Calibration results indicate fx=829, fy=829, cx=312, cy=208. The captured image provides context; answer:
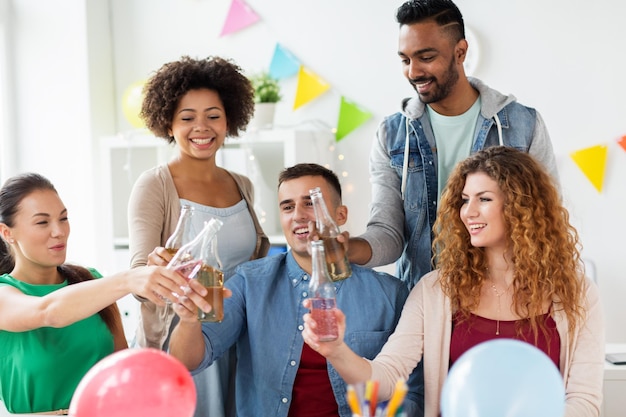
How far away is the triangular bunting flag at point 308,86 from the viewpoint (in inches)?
147

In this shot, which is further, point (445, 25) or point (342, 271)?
point (445, 25)

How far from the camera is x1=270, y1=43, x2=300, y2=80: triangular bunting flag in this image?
3770mm

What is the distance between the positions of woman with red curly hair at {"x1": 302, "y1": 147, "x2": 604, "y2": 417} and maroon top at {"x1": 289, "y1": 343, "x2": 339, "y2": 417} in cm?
18

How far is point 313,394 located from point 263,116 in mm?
1774

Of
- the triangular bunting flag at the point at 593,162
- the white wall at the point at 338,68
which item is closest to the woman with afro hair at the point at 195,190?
the white wall at the point at 338,68

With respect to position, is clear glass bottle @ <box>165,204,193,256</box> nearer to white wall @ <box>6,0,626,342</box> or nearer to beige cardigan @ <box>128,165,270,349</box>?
beige cardigan @ <box>128,165,270,349</box>

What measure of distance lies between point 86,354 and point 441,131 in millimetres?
1119

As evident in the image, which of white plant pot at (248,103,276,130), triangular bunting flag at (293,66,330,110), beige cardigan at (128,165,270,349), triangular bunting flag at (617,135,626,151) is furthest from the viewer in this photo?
triangular bunting flag at (293,66,330,110)

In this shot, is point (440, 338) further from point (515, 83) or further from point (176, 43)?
point (176, 43)

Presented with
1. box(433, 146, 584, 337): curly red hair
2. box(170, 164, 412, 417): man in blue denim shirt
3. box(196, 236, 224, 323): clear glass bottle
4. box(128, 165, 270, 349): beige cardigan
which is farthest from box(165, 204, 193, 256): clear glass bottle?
box(433, 146, 584, 337): curly red hair

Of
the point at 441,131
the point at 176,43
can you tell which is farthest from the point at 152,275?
the point at 176,43

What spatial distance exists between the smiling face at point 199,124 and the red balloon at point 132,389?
1.05m

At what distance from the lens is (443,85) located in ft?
7.27

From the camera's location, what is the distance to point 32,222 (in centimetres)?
204
